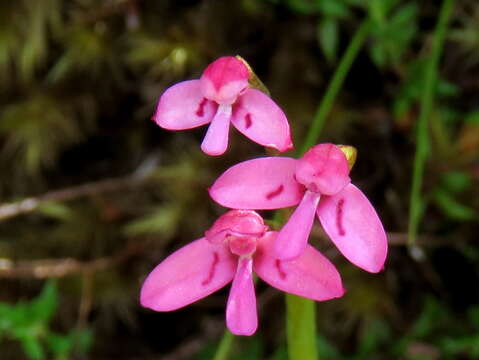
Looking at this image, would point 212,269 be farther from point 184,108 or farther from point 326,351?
point 326,351

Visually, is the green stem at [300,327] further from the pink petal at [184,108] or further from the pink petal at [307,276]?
the pink petal at [184,108]

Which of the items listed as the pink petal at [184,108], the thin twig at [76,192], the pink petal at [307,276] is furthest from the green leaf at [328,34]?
the pink petal at [307,276]

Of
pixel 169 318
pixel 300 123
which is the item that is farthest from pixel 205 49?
pixel 169 318

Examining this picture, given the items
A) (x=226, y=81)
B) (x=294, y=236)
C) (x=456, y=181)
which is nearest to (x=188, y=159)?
(x=456, y=181)

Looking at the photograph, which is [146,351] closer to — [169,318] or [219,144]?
[169,318]

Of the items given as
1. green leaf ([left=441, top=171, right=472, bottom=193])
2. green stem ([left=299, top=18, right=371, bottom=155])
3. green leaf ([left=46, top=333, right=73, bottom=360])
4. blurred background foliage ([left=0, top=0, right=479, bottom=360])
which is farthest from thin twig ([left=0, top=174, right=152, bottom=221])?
green leaf ([left=441, top=171, right=472, bottom=193])

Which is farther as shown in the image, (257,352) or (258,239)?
(257,352)
